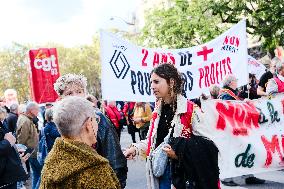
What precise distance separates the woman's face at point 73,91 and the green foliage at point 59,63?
56.1 metres

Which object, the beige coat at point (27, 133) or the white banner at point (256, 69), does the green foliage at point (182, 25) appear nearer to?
the white banner at point (256, 69)

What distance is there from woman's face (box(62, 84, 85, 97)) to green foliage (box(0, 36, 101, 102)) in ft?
184

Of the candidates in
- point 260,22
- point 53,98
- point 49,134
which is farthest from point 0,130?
point 260,22

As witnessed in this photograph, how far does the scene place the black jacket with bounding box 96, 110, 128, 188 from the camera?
353 centimetres

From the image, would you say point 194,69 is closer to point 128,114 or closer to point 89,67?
point 128,114

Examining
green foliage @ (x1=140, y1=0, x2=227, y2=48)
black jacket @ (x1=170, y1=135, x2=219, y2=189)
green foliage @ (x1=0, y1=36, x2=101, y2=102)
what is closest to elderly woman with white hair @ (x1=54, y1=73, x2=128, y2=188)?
black jacket @ (x1=170, y1=135, x2=219, y2=189)

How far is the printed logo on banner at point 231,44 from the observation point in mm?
7812

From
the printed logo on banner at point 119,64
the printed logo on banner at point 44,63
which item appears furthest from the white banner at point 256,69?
the printed logo on banner at point 44,63

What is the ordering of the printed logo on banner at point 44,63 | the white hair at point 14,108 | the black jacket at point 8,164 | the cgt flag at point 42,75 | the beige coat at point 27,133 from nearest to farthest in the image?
the black jacket at point 8,164
the beige coat at point 27,133
the white hair at point 14,108
the cgt flag at point 42,75
the printed logo on banner at point 44,63

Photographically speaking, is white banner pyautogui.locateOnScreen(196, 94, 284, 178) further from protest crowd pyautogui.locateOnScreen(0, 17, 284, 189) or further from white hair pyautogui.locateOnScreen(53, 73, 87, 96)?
white hair pyautogui.locateOnScreen(53, 73, 87, 96)

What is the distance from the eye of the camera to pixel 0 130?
4.88 metres

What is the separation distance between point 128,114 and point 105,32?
30.4ft

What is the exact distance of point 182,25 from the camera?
2392cm

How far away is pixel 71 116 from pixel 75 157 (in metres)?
0.26
